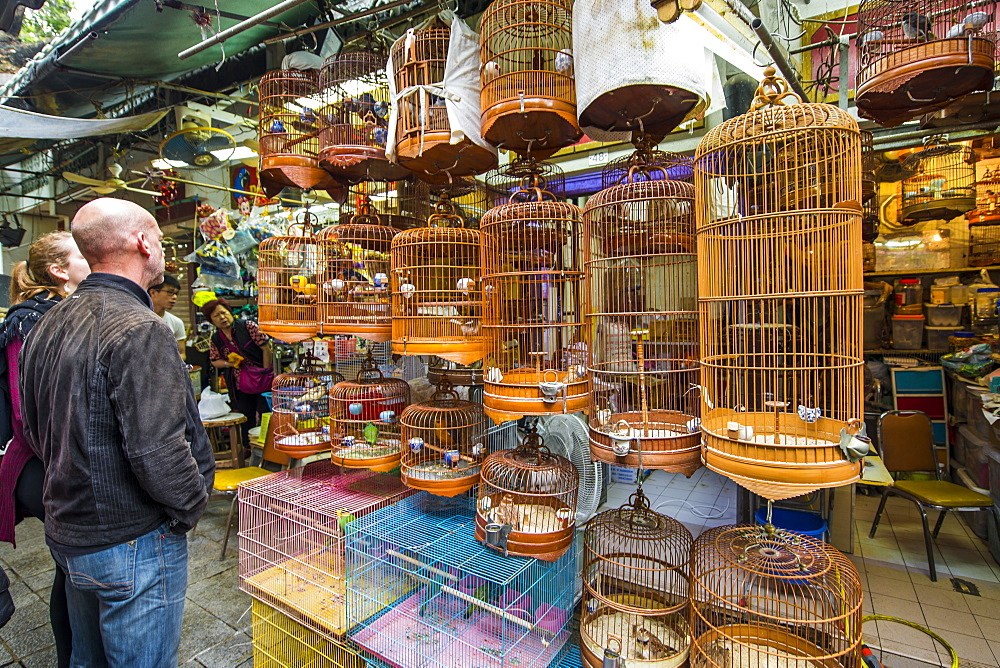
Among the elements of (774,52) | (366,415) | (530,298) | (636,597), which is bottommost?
(636,597)

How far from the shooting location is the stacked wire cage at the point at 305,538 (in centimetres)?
290

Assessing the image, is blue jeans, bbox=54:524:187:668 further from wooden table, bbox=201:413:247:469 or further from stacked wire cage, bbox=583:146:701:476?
wooden table, bbox=201:413:247:469

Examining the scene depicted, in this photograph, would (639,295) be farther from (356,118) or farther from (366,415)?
(356,118)

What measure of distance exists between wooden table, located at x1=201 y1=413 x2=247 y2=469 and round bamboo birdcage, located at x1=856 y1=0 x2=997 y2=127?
20.0 ft

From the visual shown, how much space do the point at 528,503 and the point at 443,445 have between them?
676 millimetres

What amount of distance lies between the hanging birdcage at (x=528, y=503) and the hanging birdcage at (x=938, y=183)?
3789 mm

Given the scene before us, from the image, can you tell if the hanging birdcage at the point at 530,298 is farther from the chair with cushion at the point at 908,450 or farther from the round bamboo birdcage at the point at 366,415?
the chair with cushion at the point at 908,450

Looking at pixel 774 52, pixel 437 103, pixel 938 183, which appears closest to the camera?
pixel 774 52

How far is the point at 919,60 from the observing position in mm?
2281

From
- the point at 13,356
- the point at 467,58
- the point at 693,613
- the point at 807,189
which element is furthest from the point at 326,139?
the point at 693,613

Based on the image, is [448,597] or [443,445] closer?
[448,597]

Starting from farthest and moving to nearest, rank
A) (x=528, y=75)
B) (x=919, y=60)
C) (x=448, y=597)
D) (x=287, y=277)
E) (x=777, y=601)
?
(x=287, y=277) → (x=448, y=597) → (x=528, y=75) → (x=919, y=60) → (x=777, y=601)

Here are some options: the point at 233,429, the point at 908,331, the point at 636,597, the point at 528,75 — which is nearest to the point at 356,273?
the point at 528,75

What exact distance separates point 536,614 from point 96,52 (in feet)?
17.8
